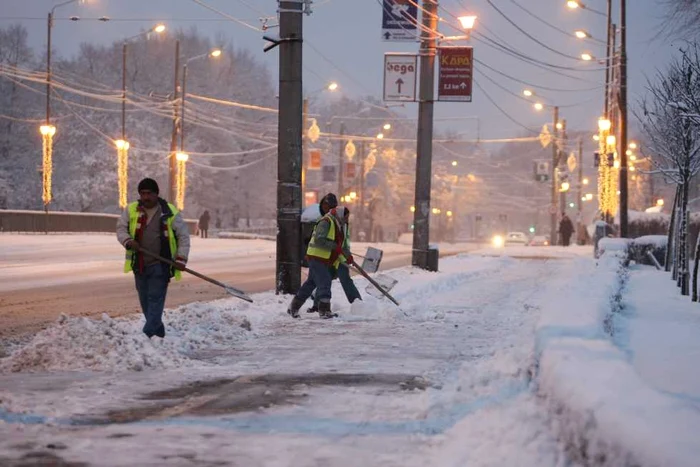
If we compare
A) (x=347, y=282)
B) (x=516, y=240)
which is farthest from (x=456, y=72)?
(x=516, y=240)

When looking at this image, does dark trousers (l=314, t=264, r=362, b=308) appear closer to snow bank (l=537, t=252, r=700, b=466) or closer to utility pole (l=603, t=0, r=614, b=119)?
snow bank (l=537, t=252, r=700, b=466)

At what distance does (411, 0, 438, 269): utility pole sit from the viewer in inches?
941

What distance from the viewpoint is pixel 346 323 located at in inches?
509

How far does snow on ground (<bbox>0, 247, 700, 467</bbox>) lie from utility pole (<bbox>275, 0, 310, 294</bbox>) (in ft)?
8.11

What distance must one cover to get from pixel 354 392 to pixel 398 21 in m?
16.8

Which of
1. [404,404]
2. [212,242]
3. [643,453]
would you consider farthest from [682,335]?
[212,242]

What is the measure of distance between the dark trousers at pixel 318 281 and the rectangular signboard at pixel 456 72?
11.3 m

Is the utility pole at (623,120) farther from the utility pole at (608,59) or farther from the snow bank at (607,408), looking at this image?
the snow bank at (607,408)

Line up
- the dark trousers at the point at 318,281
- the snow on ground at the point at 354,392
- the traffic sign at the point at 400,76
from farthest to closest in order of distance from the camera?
the traffic sign at the point at 400,76
the dark trousers at the point at 318,281
the snow on ground at the point at 354,392

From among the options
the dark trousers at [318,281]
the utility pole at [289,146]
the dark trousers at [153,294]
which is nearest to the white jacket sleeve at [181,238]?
the dark trousers at [153,294]

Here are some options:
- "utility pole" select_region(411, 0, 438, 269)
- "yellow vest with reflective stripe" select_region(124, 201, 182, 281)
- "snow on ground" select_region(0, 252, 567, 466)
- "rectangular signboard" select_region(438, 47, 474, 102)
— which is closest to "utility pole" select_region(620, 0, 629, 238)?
"utility pole" select_region(411, 0, 438, 269)

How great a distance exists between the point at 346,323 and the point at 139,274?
3775 mm

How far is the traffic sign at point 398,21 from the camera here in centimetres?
2302

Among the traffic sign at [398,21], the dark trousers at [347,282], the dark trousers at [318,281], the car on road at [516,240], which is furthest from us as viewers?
the car on road at [516,240]
